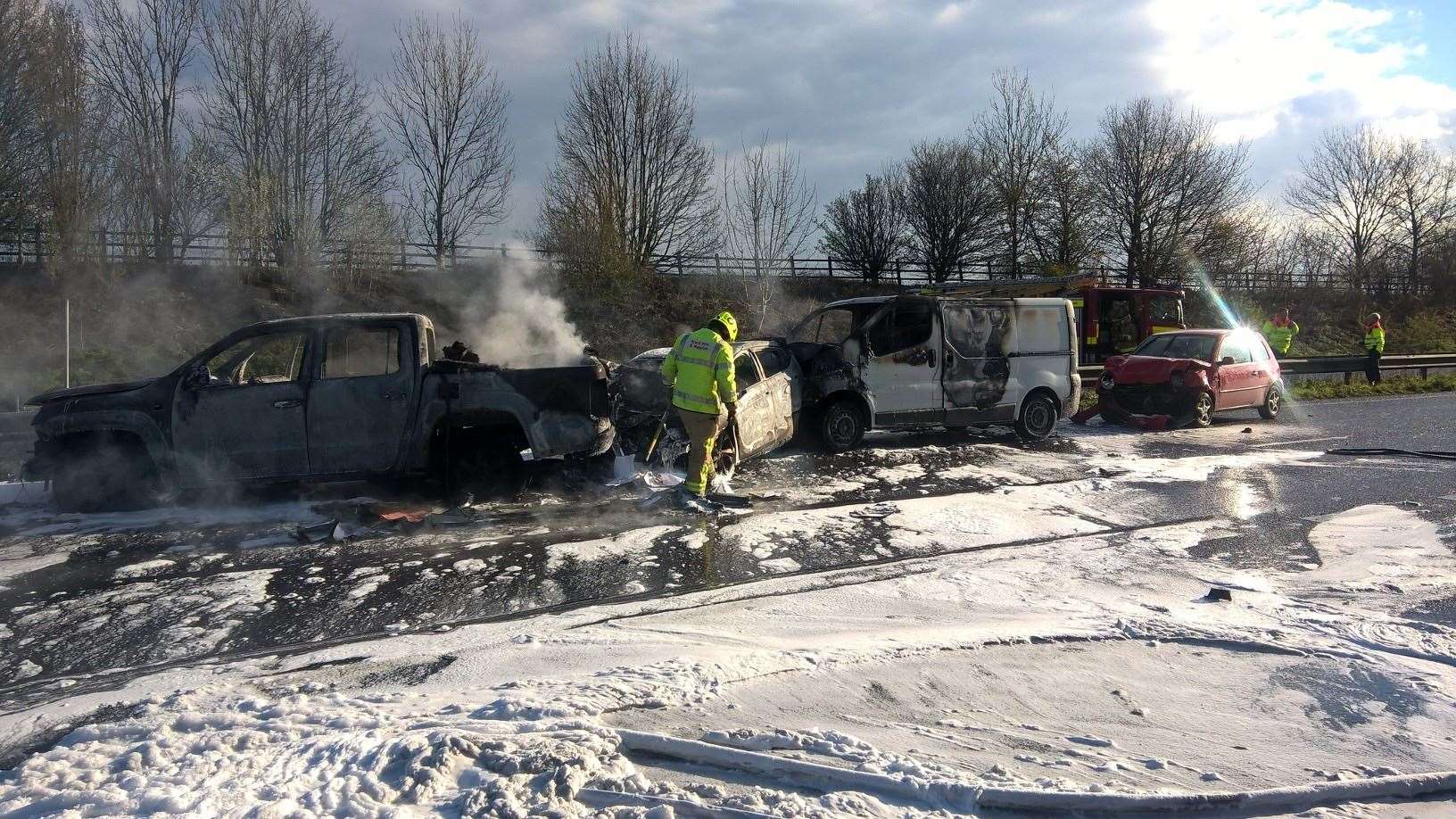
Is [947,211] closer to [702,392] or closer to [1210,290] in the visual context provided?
[1210,290]

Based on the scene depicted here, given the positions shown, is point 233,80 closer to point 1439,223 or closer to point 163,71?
point 163,71

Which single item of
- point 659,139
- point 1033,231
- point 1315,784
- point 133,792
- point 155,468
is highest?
point 659,139

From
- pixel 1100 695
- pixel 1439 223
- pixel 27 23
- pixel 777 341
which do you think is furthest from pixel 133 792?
pixel 1439 223

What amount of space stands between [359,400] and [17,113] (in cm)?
2116

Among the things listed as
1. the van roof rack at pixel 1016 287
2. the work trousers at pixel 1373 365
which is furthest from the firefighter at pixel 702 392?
the work trousers at pixel 1373 365

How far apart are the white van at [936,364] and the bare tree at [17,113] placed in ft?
69.5

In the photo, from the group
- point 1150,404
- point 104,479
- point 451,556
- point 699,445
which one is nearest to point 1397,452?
point 1150,404

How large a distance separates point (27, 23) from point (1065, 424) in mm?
26188

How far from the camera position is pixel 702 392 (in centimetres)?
800

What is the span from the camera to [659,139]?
31.6 meters

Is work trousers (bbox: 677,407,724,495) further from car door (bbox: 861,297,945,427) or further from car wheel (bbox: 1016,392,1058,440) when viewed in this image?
car wheel (bbox: 1016,392,1058,440)

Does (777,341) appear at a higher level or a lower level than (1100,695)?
higher

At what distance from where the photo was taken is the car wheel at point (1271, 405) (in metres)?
14.9

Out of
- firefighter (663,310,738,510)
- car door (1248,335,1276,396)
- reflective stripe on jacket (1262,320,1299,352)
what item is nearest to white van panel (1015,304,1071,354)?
car door (1248,335,1276,396)
